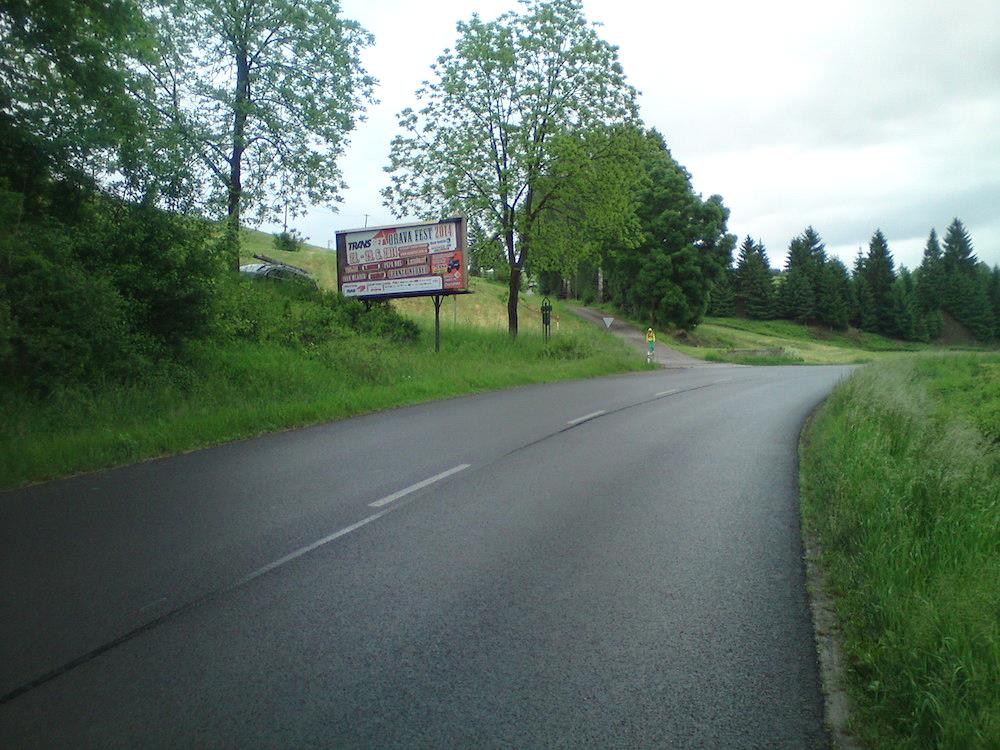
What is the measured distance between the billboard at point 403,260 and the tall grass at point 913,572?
15454 millimetres

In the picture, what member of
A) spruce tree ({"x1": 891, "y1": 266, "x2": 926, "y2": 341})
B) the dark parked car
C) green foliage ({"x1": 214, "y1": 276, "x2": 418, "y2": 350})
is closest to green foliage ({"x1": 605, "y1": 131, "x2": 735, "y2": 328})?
spruce tree ({"x1": 891, "y1": 266, "x2": 926, "y2": 341})

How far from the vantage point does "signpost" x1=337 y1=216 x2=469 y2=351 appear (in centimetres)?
2486

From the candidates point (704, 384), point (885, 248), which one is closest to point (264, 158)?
point (704, 384)

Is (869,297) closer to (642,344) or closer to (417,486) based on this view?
→ (642,344)

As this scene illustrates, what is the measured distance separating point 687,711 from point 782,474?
21.0 feet

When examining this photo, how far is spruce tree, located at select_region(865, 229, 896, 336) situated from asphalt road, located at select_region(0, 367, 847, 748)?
7859cm

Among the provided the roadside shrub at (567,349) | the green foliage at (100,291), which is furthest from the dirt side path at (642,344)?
the green foliage at (100,291)

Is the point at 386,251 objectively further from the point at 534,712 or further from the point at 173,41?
the point at 534,712

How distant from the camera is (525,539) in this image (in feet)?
21.5

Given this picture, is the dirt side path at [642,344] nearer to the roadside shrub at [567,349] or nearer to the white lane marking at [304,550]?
the roadside shrub at [567,349]

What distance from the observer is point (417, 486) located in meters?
8.53

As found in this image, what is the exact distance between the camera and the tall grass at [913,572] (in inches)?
139

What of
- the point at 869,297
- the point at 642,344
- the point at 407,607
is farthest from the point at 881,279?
the point at 407,607

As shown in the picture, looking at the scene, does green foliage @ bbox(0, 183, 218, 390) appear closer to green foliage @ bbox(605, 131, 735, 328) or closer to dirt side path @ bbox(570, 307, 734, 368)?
dirt side path @ bbox(570, 307, 734, 368)
